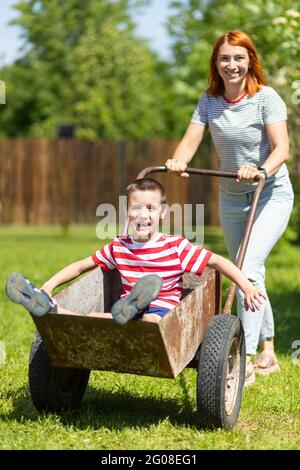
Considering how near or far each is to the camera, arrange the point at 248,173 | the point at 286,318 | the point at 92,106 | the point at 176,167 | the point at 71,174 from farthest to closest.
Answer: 1. the point at 92,106
2. the point at 71,174
3. the point at 286,318
4. the point at 176,167
5. the point at 248,173

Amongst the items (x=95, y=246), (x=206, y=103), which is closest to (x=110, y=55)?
(x=95, y=246)

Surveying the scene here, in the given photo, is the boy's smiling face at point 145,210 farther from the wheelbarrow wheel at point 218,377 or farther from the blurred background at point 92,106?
the blurred background at point 92,106

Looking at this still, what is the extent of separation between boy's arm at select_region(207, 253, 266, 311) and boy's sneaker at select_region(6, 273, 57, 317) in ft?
2.80

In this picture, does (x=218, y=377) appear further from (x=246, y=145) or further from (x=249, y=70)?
(x=249, y=70)

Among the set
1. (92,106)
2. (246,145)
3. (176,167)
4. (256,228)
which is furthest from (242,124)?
(92,106)

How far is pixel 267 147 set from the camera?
4801 mm

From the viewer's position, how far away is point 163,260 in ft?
13.3

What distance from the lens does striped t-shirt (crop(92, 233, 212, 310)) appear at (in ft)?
13.2

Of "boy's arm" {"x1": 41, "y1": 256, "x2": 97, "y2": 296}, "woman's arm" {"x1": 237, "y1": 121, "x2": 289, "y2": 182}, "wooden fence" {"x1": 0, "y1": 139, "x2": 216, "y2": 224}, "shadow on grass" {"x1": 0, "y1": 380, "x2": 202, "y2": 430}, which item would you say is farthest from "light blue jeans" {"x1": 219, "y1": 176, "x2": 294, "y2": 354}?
"wooden fence" {"x1": 0, "y1": 139, "x2": 216, "y2": 224}

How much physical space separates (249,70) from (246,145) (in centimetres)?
40

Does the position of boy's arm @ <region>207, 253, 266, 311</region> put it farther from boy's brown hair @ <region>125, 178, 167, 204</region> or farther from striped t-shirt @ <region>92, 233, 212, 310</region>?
boy's brown hair @ <region>125, 178, 167, 204</region>

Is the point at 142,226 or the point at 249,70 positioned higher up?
the point at 249,70
